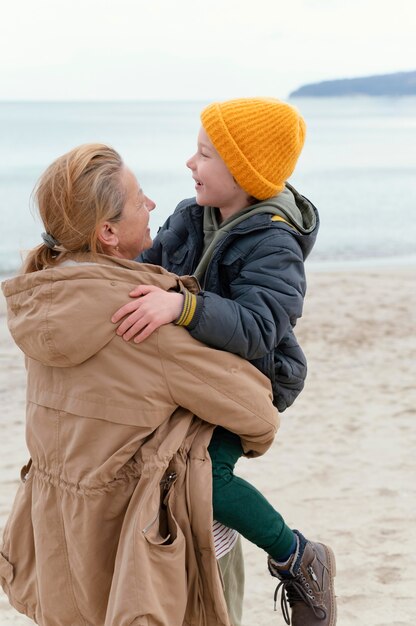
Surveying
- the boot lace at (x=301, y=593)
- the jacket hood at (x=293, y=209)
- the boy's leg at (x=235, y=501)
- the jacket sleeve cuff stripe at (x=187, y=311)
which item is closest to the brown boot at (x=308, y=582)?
the boot lace at (x=301, y=593)

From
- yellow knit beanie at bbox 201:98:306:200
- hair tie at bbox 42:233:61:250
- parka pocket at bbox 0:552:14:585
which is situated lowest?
parka pocket at bbox 0:552:14:585

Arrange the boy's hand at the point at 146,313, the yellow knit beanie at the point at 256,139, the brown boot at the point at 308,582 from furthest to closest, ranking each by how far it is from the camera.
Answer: the brown boot at the point at 308,582
the yellow knit beanie at the point at 256,139
the boy's hand at the point at 146,313

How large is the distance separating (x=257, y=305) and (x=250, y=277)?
0.33 ft

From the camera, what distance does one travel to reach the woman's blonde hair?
2428mm

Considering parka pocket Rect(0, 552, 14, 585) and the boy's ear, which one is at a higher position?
the boy's ear

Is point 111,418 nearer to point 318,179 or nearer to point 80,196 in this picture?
point 80,196

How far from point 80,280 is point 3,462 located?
353cm

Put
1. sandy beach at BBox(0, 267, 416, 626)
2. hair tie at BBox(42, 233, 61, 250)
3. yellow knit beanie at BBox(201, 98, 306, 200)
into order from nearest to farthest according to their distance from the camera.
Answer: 1. hair tie at BBox(42, 233, 61, 250)
2. yellow knit beanie at BBox(201, 98, 306, 200)
3. sandy beach at BBox(0, 267, 416, 626)

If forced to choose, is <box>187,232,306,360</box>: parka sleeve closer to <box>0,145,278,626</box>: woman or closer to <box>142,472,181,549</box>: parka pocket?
<box>0,145,278,626</box>: woman

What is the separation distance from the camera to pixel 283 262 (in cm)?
257

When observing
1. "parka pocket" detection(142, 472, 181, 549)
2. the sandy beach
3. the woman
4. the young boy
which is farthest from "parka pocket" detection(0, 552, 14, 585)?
the sandy beach

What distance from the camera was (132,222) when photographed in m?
2.55

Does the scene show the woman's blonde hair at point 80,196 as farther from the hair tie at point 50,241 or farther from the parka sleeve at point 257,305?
the parka sleeve at point 257,305

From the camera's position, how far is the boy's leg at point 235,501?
2.57 meters
